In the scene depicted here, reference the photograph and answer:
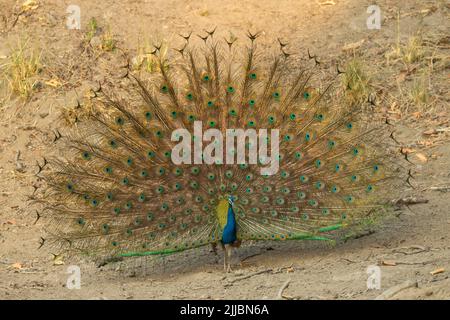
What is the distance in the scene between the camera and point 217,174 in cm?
777

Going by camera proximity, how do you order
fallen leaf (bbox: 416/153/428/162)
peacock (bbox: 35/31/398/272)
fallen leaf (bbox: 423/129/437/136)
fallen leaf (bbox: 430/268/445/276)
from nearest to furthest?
fallen leaf (bbox: 430/268/445/276) < peacock (bbox: 35/31/398/272) < fallen leaf (bbox: 416/153/428/162) < fallen leaf (bbox: 423/129/437/136)

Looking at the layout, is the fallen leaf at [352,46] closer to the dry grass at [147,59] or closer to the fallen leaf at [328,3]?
the fallen leaf at [328,3]

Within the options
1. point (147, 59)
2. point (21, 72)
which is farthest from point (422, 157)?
point (21, 72)

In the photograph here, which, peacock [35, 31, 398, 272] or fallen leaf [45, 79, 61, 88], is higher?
fallen leaf [45, 79, 61, 88]

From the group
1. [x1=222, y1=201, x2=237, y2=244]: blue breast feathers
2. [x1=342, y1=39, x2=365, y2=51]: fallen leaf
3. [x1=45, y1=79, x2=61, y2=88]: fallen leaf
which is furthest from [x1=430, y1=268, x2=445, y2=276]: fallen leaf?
[x1=45, y1=79, x2=61, y2=88]: fallen leaf

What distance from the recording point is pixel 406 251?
7730mm

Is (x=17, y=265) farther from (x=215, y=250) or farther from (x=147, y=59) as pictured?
(x=147, y=59)

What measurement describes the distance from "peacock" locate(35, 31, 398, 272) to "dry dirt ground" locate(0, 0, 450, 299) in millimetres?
391

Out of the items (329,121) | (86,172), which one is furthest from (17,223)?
(329,121)

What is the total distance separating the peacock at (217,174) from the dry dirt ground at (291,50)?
1.28 feet

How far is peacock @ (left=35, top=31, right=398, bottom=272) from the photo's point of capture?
7.71 meters

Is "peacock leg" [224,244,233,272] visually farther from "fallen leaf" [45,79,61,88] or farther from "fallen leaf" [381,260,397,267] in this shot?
"fallen leaf" [45,79,61,88]

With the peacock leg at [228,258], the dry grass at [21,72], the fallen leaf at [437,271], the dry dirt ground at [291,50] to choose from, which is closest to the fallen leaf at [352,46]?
the dry dirt ground at [291,50]

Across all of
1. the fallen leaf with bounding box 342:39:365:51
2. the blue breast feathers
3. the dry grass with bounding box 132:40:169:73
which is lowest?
the blue breast feathers
